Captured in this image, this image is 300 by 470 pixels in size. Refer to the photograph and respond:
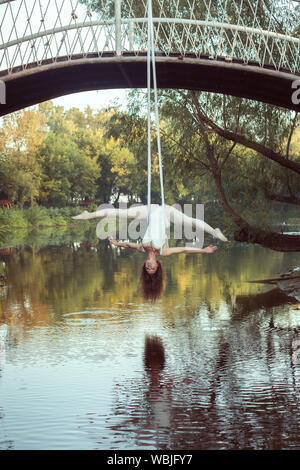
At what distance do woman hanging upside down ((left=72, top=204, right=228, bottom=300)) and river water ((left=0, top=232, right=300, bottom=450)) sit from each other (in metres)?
1.99

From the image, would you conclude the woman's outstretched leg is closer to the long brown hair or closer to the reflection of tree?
the long brown hair

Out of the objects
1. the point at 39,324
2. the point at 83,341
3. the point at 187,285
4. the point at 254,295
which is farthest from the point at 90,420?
the point at 187,285

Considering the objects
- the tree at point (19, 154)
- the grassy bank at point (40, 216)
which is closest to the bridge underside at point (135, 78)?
the grassy bank at point (40, 216)

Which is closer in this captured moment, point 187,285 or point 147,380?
point 147,380

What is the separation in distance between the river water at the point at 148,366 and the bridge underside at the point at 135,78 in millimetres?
4665

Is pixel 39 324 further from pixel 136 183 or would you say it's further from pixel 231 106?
pixel 136 183

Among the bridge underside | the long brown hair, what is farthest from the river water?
the bridge underside

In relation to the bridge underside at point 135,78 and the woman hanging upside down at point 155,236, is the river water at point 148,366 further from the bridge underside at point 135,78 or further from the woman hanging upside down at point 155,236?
the bridge underside at point 135,78

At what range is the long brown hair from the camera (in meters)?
7.49

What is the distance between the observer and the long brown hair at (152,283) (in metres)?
7.49

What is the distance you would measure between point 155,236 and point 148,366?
5189 millimetres

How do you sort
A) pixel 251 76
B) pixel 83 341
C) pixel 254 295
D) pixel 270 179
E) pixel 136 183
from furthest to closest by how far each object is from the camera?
pixel 136 183
pixel 270 179
pixel 254 295
pixel 251 76
pixel 83 341

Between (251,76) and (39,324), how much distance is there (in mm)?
6465
